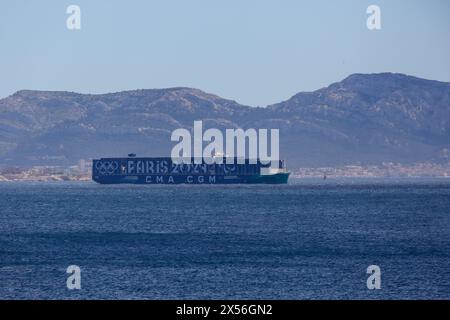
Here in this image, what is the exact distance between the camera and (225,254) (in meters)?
73.8

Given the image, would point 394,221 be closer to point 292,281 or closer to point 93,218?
point 93,218

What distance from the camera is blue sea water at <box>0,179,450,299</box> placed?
5506 centimetres

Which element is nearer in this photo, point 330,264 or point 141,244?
point 330,264

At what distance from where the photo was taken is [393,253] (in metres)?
76.0

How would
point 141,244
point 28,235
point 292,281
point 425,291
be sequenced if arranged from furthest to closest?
point 28,235, point 141,244, point 292,281, point 425,291

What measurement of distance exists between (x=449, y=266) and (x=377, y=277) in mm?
11005

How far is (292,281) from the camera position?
58.5 meters

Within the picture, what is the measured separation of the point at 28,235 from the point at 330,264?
36392 millimetres

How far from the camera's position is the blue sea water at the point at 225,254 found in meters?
55.1
